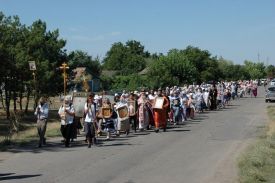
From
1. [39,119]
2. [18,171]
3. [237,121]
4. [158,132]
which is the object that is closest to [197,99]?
[237,121]

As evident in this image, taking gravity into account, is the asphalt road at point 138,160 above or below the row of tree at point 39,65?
below

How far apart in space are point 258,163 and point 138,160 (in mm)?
3285

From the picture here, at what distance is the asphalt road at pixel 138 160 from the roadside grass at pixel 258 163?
10.9 inches

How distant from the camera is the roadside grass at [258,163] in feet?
38.8

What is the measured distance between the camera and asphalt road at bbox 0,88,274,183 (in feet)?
41.1

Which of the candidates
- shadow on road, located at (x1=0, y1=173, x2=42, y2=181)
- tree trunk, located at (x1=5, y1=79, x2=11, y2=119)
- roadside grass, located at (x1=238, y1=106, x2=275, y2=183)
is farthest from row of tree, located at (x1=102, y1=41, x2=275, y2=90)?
shadow on road, located at (x1=0, y1=173, x2=42, y2=181)

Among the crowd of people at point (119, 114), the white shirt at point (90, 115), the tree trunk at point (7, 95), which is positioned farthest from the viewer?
the tree trunk at point (7, 95)

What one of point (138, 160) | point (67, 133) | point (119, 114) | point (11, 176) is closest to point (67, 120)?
point (67, 133)

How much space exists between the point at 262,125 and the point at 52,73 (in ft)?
55.8

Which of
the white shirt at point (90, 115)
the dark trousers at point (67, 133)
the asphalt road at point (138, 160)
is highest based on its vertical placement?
the white shirt at point (90, 115)

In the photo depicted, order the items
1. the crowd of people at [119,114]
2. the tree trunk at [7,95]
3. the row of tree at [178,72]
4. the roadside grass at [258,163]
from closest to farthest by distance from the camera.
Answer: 1. the roadside grass at [258,163]
2. the crowd of people at [119,114]
3. the tree trunk at [7,95]
4. the row of tree at [178,72]

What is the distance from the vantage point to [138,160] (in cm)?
1521

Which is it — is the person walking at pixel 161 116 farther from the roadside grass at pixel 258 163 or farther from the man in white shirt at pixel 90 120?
the roadside grass at pixel 258 163

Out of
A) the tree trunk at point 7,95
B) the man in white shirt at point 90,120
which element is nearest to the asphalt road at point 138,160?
the man in white shirt at point 90,120
